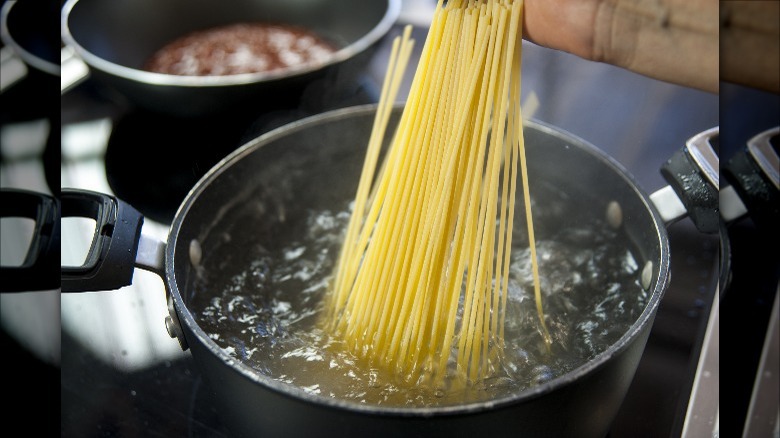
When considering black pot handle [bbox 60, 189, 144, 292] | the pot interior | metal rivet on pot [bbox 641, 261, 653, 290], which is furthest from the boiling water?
the pot interior

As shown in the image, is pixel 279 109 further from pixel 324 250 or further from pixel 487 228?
pixel 487 228

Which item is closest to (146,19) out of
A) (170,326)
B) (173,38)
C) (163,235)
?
(173,38)

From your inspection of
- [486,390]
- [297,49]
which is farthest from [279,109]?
[486,390]

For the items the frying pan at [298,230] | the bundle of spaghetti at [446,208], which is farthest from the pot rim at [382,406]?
the bundle of spaghetti at [446,208]

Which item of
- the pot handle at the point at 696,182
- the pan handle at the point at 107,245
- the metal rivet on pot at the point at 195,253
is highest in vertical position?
the pot handle at the point at 696,182

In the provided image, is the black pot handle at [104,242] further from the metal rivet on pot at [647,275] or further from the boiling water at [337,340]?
the metal rivet on pot at [647,275]

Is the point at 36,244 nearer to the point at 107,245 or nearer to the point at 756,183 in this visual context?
the point at 107,245
